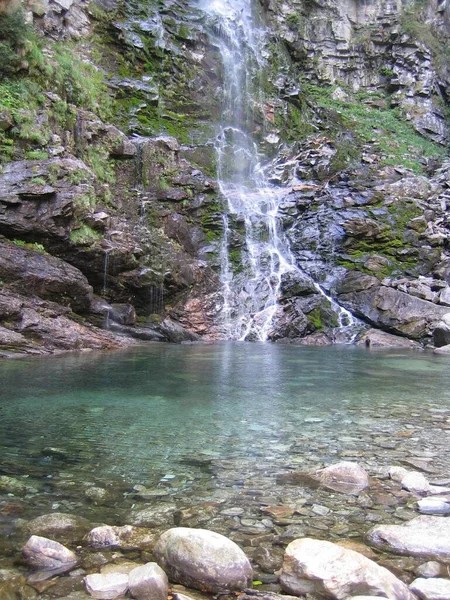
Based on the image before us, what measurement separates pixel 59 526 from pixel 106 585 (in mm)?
694

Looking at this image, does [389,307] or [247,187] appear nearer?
[389,307]

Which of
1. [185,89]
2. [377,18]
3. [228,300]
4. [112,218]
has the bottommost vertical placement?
[228,300]

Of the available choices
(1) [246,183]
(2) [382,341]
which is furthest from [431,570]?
(1) [246,183]

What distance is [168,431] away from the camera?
516 cm

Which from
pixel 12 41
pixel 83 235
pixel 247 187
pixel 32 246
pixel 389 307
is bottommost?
pixel 389 307

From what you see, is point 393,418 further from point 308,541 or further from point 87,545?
point 87,545

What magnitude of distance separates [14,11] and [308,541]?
66.8ft

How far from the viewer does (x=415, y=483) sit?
358cm

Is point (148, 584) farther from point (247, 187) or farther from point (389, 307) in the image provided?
point (247, 187)

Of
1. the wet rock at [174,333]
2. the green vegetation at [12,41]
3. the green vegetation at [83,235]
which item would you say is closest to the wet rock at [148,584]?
the green vegetation at [83,235]

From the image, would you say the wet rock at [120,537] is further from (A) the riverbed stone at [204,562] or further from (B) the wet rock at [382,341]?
(B) the wet rock at [382,341]

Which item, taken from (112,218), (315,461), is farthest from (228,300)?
(315,461)

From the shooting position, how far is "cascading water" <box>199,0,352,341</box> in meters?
21.5

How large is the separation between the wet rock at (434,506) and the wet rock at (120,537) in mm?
1796
